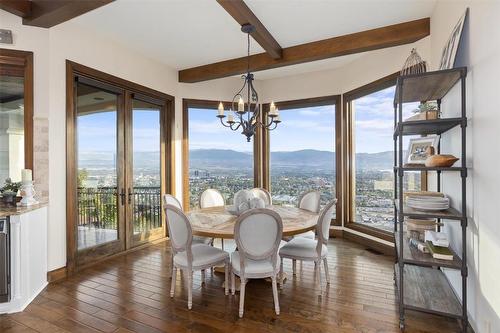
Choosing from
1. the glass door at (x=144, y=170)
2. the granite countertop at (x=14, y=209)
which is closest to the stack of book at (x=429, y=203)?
the granite countertop at (x=14, y=209)

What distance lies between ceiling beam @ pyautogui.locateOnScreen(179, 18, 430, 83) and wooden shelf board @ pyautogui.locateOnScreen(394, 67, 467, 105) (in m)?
0.98

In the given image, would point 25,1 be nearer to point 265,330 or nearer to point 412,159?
point 265,330

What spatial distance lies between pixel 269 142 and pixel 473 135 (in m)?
3.84

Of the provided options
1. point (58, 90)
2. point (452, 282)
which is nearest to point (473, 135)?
point (452, 282)

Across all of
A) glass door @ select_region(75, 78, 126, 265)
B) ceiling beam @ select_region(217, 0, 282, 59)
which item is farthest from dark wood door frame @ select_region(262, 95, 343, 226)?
glass door @ select_region(75, 78, 126, 265)

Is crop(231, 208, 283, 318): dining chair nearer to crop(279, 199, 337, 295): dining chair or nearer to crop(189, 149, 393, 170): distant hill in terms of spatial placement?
crop(279, 199, 337, 295): dining chair

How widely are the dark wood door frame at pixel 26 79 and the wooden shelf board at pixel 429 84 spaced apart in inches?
150

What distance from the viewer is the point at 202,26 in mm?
3475

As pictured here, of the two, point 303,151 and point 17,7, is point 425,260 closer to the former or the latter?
point 303,151

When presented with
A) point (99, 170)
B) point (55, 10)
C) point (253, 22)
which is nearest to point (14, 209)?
point (99, 170)

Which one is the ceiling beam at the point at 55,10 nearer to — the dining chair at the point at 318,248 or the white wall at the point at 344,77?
→ the dining chair at the point at 318,248

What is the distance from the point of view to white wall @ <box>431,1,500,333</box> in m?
1.73

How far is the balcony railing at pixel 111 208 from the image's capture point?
3.71 m

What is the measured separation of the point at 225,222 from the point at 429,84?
7.67 feet
